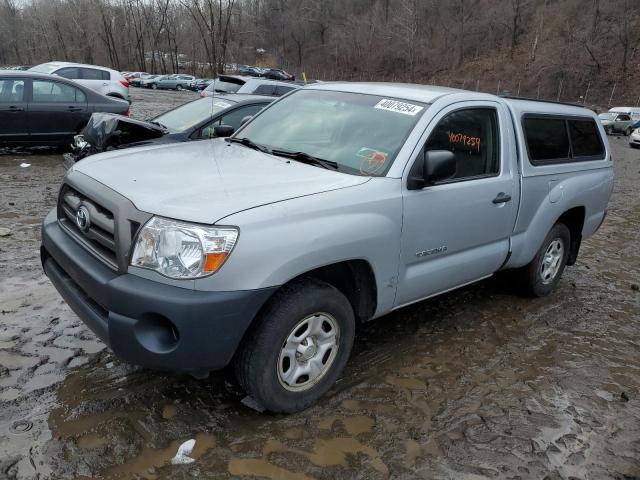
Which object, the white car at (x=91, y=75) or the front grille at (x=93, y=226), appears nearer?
the front grille at (x=93, y=226)

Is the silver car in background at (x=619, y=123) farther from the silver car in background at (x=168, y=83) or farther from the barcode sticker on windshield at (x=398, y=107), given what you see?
the silver car in background at (x=168, y=83)

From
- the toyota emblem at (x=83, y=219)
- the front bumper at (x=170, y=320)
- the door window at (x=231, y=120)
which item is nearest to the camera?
the front bumper at (x=170, y=320)

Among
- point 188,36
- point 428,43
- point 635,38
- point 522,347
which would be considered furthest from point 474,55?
point 522,347

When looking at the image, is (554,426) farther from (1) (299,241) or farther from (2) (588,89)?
(2) (588,89)

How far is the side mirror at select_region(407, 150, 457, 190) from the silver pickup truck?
0.5 inches

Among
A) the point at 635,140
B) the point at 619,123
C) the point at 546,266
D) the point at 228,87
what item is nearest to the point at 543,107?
the point at 546,266

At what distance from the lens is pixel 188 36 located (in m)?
70.8

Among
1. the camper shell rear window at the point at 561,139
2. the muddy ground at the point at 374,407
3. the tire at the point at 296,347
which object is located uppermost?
the camper shell rear window at the point at 561,139

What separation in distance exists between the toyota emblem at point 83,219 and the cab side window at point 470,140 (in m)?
2.10

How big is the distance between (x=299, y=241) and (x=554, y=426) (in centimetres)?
189

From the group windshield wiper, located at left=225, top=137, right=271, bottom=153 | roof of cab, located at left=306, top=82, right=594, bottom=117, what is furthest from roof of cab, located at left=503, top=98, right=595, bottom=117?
windshield wiper, located at left=225, top=137, right=271, bottom=153

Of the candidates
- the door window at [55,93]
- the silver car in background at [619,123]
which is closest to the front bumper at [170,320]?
the door window at [55,93]

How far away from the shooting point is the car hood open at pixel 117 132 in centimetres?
685

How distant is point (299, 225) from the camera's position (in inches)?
106
